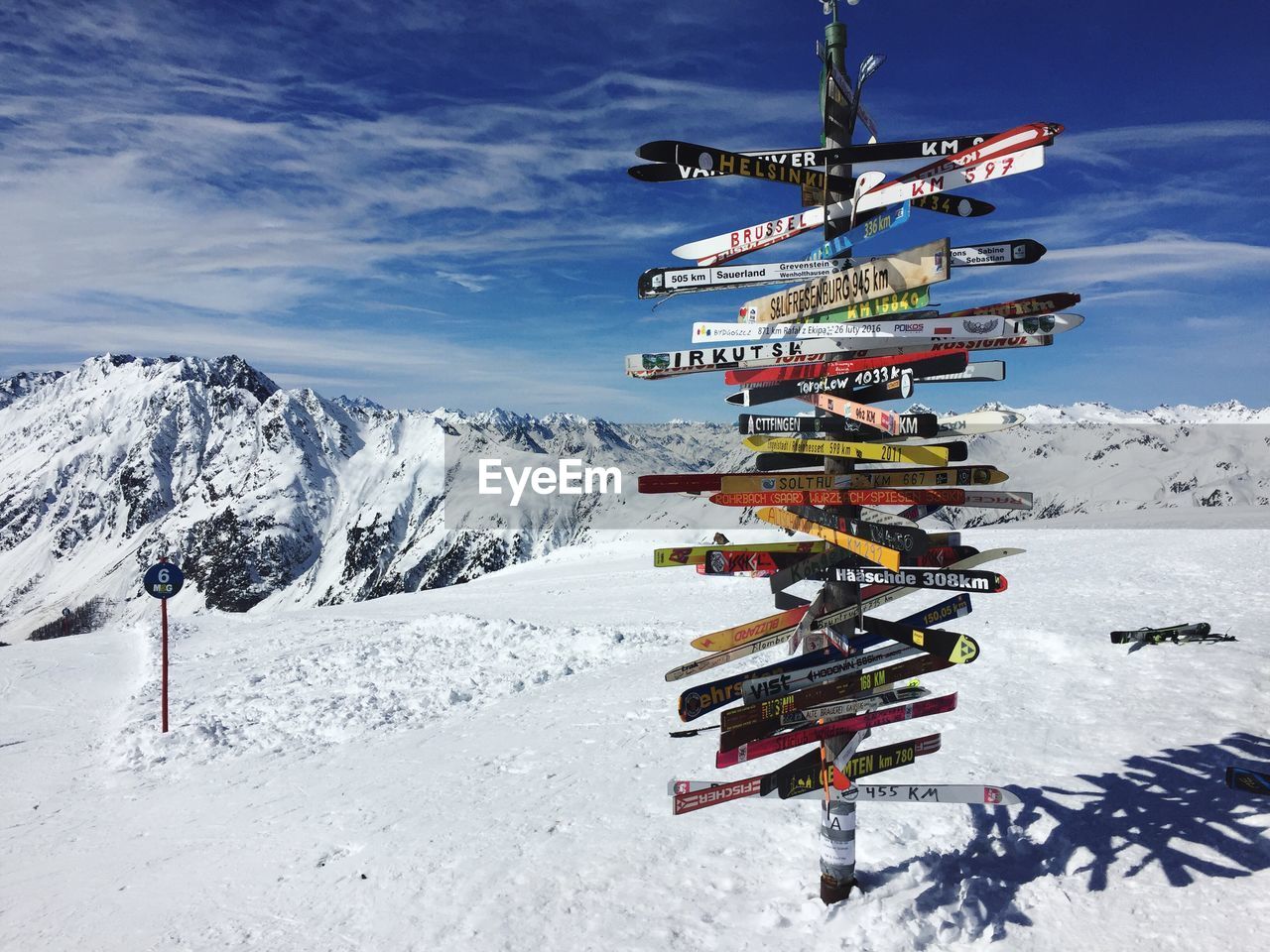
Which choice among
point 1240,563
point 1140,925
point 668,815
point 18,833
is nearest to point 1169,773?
point 1140,925

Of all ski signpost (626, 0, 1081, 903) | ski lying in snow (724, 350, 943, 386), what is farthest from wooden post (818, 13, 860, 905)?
ski lying in snow (724, 350, 943, 386)

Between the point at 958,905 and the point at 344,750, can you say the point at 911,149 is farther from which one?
the point at 344,750

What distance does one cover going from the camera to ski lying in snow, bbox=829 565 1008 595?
4.84m

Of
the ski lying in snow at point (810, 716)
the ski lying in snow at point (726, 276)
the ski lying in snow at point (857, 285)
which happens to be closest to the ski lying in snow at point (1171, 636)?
the ski lying in snow at point (810, 716)

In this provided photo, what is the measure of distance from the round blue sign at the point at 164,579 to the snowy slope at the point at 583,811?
2.42 meters

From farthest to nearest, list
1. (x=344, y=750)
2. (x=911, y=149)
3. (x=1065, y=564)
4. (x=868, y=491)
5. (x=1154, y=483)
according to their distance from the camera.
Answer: (x=1154, y=483) → (x=1065, y=564) → (x=344, y=750) → (x=868, y=491) → (x=911, y=149)

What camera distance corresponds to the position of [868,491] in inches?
217

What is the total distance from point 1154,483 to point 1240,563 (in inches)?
8115

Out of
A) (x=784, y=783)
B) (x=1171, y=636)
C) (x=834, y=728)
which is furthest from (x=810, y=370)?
(x=1171, y=636)

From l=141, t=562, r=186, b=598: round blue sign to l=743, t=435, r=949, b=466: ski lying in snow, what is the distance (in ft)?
40.8

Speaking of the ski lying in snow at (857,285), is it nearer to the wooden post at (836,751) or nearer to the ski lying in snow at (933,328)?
the ski lying in snow at (933,328)

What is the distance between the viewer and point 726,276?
17.8 ft

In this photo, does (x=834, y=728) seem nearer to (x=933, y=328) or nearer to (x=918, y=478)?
(x=918, y=478)

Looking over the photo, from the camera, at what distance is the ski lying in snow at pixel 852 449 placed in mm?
5051
